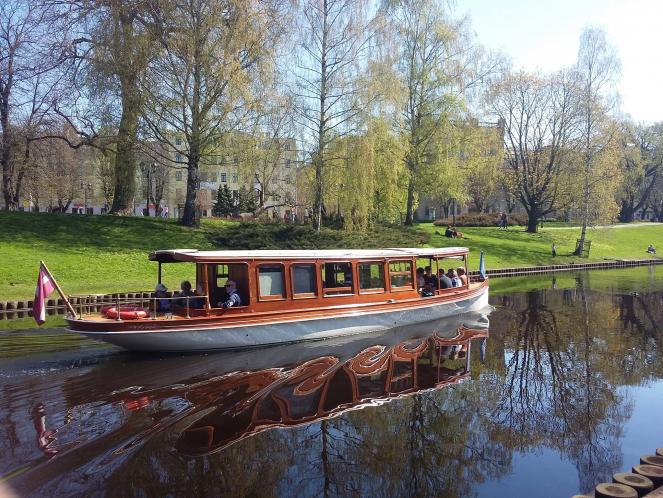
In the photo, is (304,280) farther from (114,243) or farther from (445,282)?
(114,243)

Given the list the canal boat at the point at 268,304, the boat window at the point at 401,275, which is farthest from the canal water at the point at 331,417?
the boat window at the point at 401,275

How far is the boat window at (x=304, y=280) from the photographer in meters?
17.0

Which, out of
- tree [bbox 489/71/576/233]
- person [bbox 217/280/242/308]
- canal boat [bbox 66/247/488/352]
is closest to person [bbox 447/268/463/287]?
canal boat [bbox 66/247/488/352]

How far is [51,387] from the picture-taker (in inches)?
462

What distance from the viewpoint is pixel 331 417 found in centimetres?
1043

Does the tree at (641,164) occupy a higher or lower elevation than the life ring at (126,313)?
higher

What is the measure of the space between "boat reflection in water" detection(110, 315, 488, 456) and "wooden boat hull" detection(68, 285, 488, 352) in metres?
0.61

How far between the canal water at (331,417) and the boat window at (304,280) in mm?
1742

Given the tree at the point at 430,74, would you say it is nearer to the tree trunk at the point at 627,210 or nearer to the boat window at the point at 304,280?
the boat window at the point at 304,280

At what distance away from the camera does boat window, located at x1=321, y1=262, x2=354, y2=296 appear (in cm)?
1783

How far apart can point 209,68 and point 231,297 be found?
19370 mm

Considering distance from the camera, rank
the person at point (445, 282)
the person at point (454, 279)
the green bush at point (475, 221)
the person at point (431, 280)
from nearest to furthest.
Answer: the person at point (431, 280), the person at point (445, 282), the person at point (454, 279), the green bush at point (475, 221)

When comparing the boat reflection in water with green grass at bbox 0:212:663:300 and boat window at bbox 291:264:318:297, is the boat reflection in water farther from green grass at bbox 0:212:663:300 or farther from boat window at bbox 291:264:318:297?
green grass at bbox 0:212:663:300

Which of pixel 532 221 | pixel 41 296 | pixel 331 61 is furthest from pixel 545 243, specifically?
pixel 41 296
